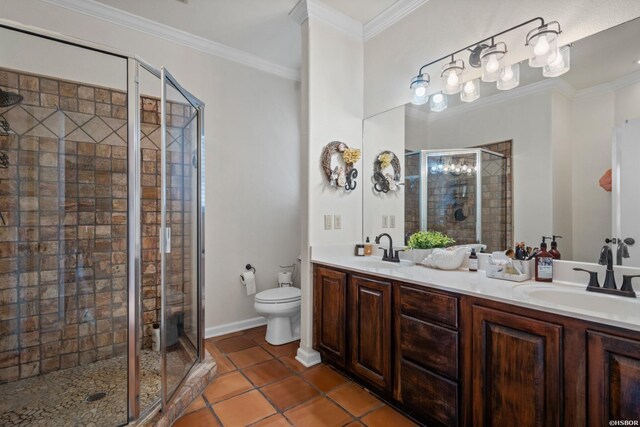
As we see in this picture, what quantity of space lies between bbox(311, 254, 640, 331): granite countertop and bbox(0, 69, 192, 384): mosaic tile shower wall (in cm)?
165

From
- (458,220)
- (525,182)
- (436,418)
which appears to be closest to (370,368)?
(436,418)

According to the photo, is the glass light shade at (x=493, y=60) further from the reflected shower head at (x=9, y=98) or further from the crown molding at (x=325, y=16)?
the reflected shower head at (x=9, y=98)

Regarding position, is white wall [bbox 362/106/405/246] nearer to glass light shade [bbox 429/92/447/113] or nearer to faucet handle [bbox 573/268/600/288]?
glass light shade [bbox 429/92/447/113]

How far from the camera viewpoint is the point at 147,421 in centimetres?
157

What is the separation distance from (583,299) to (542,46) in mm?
1314

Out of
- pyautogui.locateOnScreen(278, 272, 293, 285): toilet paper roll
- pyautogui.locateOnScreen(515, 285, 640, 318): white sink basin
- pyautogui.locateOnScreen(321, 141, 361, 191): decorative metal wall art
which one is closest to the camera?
pyautogui.locateOnScreen(515, 285, 640, 318): white sink basin

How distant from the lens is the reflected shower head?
197 centimetres

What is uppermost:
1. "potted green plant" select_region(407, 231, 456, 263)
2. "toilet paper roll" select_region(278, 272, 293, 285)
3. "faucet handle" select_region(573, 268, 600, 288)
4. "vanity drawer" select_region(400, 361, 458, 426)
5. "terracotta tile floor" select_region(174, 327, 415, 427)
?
"potted green plant" select_region(407, 231, 456, 263)

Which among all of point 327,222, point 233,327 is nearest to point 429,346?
point 327,222

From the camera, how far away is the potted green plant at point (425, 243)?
2.17 metres

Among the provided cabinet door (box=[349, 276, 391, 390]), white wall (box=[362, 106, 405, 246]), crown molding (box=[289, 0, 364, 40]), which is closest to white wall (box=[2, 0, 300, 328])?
crown molding (box=[289, 0, 364, 40])

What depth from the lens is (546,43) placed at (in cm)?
162

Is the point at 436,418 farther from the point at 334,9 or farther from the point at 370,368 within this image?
the point at 334,9

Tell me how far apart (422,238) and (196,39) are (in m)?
2.67
